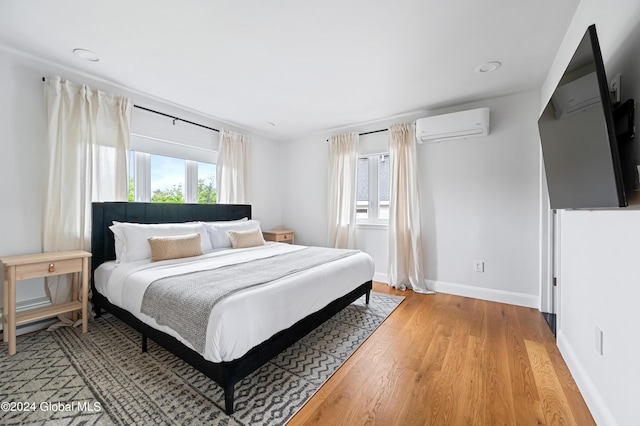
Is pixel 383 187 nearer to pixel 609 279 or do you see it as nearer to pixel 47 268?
pixel 609 279

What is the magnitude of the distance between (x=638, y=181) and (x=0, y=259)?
13.5 feet

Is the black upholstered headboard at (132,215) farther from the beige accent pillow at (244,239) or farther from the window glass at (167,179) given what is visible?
the beige accent pillow at (244,239)

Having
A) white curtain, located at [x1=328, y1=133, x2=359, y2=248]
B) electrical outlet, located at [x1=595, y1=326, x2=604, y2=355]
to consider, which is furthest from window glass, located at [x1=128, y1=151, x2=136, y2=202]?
electrical outlet, located at [x1=595, y1=326, x2=604, y2=355]

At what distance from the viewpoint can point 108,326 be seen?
2555mm

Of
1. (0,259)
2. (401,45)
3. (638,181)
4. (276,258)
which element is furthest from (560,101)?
(0,259)

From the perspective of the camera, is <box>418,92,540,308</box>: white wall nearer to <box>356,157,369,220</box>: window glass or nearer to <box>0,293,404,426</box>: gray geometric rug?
<box>356,157,369,220</box>: window glass

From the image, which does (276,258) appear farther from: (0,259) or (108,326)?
(0,259)

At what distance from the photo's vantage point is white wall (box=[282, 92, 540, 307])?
310cm

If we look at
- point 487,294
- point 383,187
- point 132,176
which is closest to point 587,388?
point 487,294

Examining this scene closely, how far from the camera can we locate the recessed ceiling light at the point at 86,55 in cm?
229

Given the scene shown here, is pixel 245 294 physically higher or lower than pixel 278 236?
lower

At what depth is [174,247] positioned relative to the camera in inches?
107

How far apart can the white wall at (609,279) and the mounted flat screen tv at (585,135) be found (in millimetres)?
121

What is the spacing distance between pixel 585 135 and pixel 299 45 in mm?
2002
